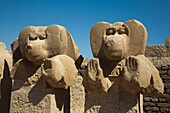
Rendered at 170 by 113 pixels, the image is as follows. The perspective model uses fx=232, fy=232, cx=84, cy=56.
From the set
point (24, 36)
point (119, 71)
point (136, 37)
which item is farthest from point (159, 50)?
point (24, 36)

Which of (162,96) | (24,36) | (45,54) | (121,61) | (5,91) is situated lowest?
(162,96)

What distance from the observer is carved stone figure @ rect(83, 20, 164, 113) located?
9.64ft

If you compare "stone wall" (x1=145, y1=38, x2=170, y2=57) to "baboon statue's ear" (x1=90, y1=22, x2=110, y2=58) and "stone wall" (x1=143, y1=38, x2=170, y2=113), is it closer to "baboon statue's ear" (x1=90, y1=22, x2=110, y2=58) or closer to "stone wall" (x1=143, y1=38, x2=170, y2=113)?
"stone wall" (x1=143, y1=38, x2=170, y2=113)

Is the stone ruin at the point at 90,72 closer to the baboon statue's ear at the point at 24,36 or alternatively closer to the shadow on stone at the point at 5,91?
the baboon statue's ear at the point at 24,36

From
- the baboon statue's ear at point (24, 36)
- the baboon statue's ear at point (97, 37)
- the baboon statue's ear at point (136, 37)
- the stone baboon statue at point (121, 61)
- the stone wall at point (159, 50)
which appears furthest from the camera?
the stone wall at point (159, 50)

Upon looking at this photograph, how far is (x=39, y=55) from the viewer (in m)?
3.53

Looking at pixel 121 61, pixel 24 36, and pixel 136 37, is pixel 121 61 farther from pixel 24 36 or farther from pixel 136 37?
pixel 24 36

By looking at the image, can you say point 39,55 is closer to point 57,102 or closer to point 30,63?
point 30,63

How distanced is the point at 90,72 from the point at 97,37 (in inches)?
24.0

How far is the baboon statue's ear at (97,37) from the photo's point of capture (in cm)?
338

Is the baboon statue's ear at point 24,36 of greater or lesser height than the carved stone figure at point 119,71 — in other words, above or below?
above

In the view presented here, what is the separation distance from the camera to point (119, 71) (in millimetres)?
3221

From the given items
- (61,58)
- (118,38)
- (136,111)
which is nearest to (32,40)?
(61,58)

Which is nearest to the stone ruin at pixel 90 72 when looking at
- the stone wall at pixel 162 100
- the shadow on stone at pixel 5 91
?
the shadow on stone at pixel 5 91
